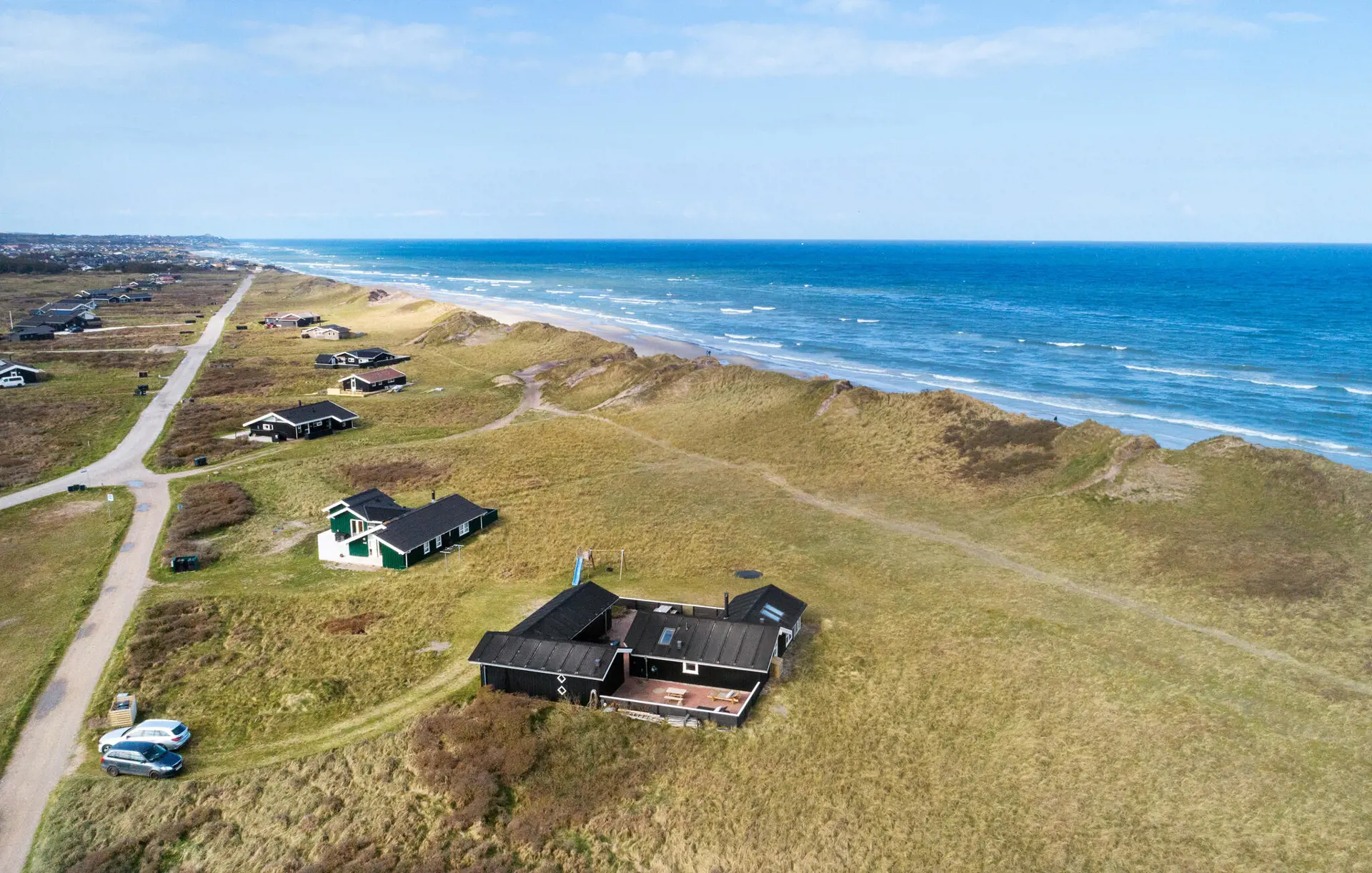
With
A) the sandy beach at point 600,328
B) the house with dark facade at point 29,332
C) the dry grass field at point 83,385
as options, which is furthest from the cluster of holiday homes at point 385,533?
the house with dark facade at point 29,332

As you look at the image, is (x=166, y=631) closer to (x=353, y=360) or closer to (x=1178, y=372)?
(x=353, y=360)

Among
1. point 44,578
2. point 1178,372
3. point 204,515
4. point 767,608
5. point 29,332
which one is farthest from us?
point 29,332

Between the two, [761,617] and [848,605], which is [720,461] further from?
[761,617]

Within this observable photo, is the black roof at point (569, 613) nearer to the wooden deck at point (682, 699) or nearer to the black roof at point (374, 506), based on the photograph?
the wooden deck at point (682, 699)

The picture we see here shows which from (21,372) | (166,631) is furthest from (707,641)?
(21,372)

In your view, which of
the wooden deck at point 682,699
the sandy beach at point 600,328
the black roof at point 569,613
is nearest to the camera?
the wooden deck at point 682,699

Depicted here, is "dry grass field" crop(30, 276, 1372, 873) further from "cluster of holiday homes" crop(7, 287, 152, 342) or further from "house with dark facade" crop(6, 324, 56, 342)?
"cluster of holiday homes" crop(7, 287, 152, 342)
